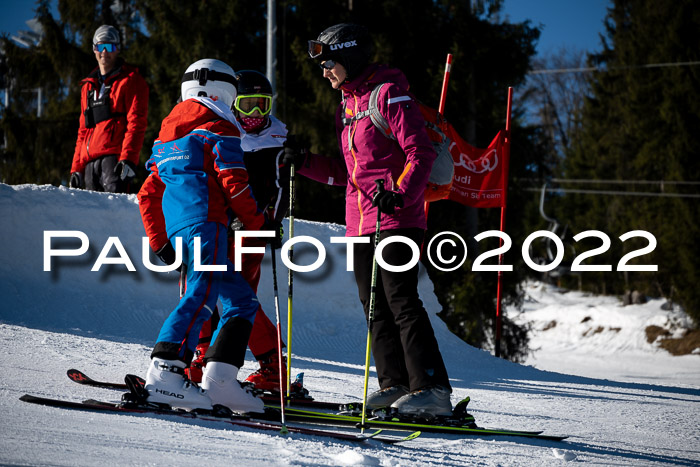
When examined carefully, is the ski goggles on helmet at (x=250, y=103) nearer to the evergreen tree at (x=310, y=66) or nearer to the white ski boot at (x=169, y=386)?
the white ski boot at (x=169, y=386)

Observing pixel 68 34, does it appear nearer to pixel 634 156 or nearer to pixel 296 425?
pixel 296 425

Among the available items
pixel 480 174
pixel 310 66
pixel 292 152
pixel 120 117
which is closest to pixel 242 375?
pixel 292 152

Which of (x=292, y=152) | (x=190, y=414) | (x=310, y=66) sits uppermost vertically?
(x=310, y=66)

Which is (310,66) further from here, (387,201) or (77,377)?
(387,201)

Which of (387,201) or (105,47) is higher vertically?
(105,47)

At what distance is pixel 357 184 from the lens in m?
4.10

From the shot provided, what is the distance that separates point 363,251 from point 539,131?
15273mm

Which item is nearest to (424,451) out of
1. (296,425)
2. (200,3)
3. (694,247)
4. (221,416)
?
(296,425)

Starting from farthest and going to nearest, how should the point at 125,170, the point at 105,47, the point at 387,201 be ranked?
the point at 105,47
the point at 125,170
the point at 387,201

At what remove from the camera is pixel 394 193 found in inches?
148

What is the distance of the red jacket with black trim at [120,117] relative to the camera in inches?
280

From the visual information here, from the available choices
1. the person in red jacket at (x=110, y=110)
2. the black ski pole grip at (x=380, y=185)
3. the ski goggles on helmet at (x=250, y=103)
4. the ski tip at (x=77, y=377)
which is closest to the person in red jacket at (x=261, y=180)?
the ski goggles on helmet at (x=250, y=103)

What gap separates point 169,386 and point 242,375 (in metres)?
2.08

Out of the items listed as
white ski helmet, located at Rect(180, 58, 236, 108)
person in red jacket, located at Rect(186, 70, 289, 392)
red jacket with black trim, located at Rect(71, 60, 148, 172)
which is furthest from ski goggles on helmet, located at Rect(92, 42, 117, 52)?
white ski helmet, located at Rect(180, 58, 236, 108)
